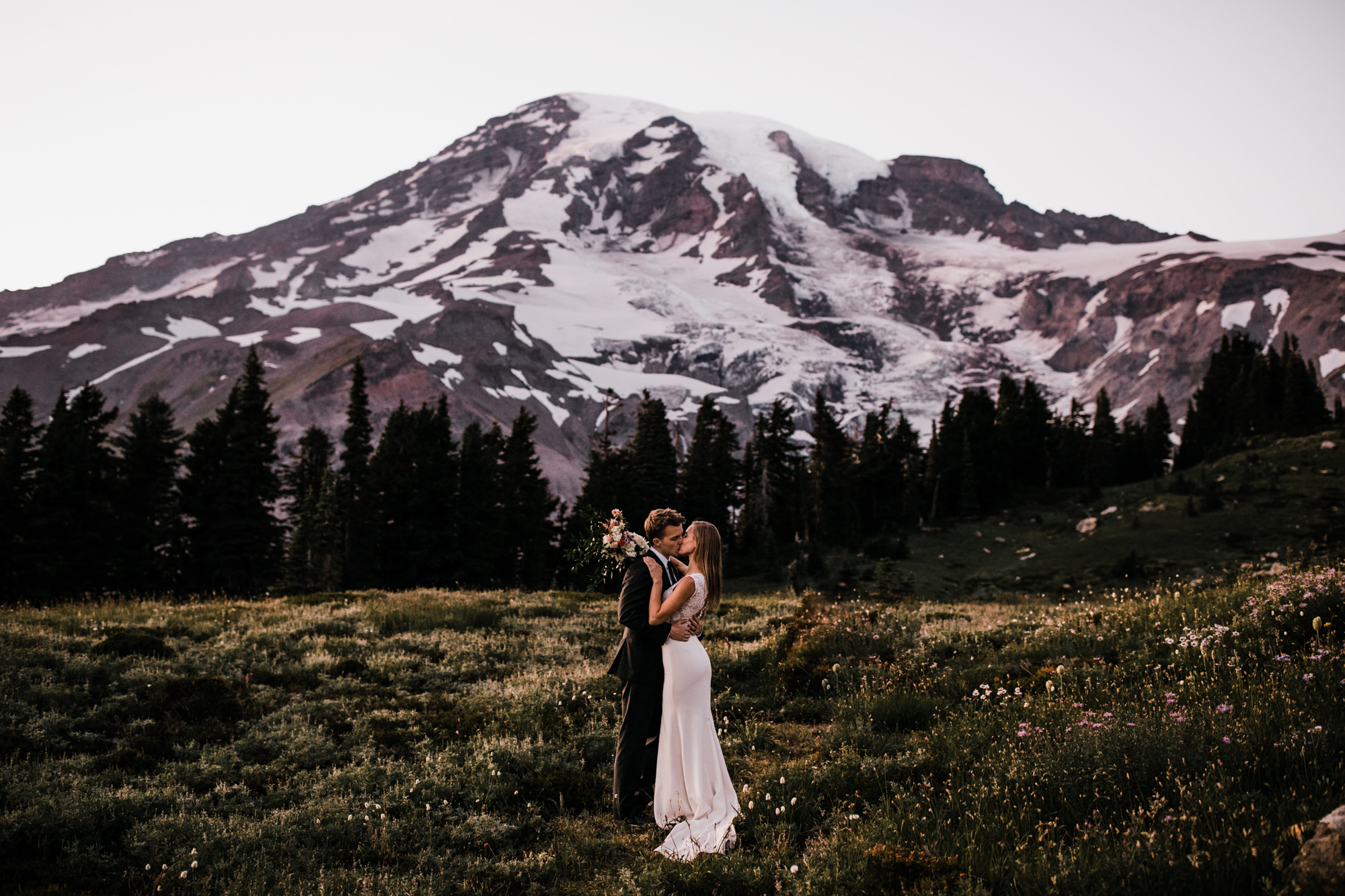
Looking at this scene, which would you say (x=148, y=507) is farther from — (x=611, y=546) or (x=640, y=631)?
(x=640, y=631)

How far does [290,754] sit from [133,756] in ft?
5.78

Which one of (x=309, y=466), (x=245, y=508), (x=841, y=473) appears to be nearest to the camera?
(x=245, y=508)

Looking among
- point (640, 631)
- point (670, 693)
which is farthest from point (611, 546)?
point (670, 693)

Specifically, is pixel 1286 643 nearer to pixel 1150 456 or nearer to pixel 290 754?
pixel 290 754

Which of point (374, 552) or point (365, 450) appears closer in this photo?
point (374, 552)

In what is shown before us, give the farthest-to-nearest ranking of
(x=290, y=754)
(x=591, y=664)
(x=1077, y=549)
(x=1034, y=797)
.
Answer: (x=1077, y=549), (x=591, y=664), (x=290, y=754), (x=1034, y=797)

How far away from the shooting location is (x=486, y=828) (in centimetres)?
764

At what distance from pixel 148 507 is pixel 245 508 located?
583 centimetres

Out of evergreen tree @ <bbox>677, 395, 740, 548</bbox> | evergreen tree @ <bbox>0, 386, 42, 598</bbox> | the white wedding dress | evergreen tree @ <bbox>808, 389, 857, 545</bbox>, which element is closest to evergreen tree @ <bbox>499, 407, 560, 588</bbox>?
evergreen tree @ <bbox>677, 395, 740, 548</bbox>

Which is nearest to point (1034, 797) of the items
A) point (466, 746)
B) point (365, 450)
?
point (466, 746)

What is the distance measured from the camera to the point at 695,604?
7906mm

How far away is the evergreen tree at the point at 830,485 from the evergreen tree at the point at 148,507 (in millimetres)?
51848

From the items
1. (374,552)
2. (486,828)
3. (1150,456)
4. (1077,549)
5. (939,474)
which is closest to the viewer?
(486,828)

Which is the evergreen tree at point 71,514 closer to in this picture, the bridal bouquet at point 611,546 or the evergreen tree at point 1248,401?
the bridal bouquet at point 611,546
